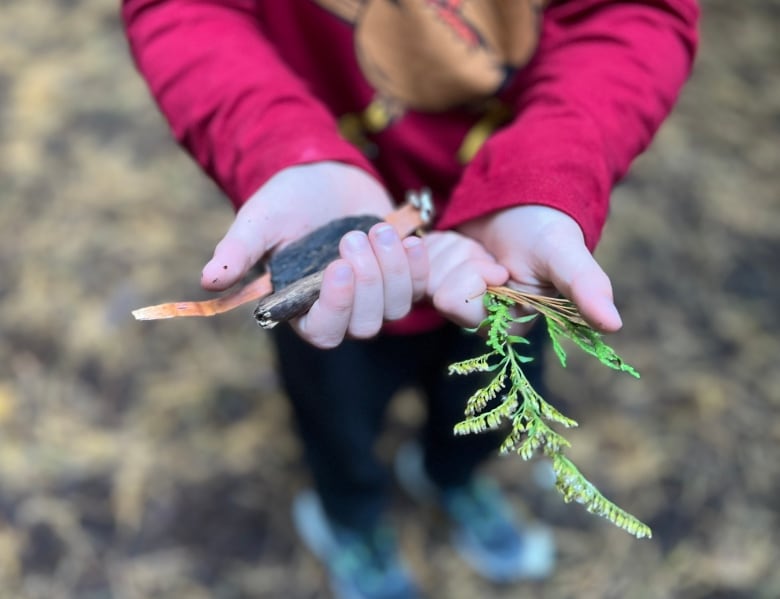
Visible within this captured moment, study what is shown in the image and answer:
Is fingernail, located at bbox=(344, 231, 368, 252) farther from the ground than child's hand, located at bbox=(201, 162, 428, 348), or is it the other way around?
fingernail, located at bbox=(344, 231, 368, 252)

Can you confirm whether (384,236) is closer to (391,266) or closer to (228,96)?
(391,266)

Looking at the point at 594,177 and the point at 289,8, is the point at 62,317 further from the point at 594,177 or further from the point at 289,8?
the point at 594,177

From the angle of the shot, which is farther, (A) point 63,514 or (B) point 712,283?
(B) point 712,283

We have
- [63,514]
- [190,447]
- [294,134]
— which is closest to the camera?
[294,134]

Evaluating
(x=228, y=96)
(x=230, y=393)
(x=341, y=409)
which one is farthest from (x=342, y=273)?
(x=230, y=393)

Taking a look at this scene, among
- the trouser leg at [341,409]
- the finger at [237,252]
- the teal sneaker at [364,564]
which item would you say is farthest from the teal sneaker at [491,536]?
the finger at [237,252]

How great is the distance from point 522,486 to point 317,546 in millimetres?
502

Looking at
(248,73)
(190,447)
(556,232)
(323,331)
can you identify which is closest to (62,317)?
(190,447)

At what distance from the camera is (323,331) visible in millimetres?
798

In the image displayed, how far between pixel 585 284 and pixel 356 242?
0.80 ft

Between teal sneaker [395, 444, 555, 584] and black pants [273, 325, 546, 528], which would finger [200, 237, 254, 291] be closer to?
black pants [273, 325, 546, 528]

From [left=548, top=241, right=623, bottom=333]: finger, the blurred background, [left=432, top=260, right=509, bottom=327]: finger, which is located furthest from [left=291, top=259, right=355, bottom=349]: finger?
the blurred background

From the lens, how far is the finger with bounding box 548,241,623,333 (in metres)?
0.73

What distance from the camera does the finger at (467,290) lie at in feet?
2.72
